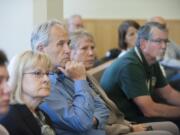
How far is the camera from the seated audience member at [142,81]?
120 inches

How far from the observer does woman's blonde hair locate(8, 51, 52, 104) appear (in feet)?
6.69

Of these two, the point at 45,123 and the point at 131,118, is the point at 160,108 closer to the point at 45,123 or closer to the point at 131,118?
the point at 131,118

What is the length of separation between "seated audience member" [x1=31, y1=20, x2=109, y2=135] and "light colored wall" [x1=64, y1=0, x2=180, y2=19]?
14.0 ft

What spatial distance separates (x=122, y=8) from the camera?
7152 millimetres

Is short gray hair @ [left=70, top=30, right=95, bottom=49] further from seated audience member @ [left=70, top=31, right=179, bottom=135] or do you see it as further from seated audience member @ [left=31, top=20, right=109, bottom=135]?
seated audience member @ [left=31, top=20, right=109, bottom=135]

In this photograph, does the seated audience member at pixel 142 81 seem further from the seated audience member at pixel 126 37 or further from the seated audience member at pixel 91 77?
the seated audience member at pixel 126 37

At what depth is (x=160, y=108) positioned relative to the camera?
318 cm

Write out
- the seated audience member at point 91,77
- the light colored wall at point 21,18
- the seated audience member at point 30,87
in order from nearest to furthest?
1. the seated audience member at point 30,87
2. the seated audience member at point 91,77
3. the light colored wall at point 21,18

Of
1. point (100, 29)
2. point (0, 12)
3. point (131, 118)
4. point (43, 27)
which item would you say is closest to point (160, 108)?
point (131, 118)

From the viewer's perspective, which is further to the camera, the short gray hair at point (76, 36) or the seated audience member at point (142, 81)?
the seated audience member at point (142, 81)

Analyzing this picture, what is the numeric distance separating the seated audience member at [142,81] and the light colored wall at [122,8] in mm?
3488

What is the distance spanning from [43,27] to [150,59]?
3.70 feet

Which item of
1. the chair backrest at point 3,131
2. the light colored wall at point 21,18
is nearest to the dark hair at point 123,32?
the light colored wall at point 21,18

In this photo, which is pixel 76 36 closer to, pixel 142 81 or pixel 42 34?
pixel 42 34
